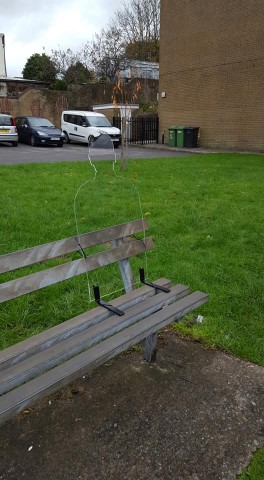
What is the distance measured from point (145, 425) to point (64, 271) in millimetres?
965

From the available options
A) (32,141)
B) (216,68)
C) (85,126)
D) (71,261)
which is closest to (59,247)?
(71,261)

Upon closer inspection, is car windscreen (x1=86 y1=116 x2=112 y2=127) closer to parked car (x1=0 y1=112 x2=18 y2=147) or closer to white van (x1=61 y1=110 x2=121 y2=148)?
white van (x1=61 y1=110 x2=121 y2=148)

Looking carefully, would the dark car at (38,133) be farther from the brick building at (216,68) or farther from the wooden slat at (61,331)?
the wooden slat at (61,331)

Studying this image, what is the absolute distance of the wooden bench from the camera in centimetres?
190

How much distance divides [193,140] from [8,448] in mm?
18630

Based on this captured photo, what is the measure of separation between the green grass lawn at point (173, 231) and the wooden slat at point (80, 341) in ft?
1.62

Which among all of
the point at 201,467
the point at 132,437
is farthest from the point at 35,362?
the point at 201,467

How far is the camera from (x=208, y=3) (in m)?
17.9

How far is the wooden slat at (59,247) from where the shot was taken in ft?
7.23

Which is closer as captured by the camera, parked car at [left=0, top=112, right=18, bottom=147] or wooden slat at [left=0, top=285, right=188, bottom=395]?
wooden slat at [left=0, top=285, right=188, bottom=395]

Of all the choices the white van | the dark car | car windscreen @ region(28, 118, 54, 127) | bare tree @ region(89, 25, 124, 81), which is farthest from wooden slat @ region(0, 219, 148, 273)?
bare tree @ region(89, 25, 124, 81)

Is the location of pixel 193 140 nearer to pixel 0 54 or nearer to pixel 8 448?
pixel 8 448

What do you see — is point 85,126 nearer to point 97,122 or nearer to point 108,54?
point 97,122

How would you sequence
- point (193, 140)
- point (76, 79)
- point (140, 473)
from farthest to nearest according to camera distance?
point (76, 79)
point (193, 140)
point (140, 473)
